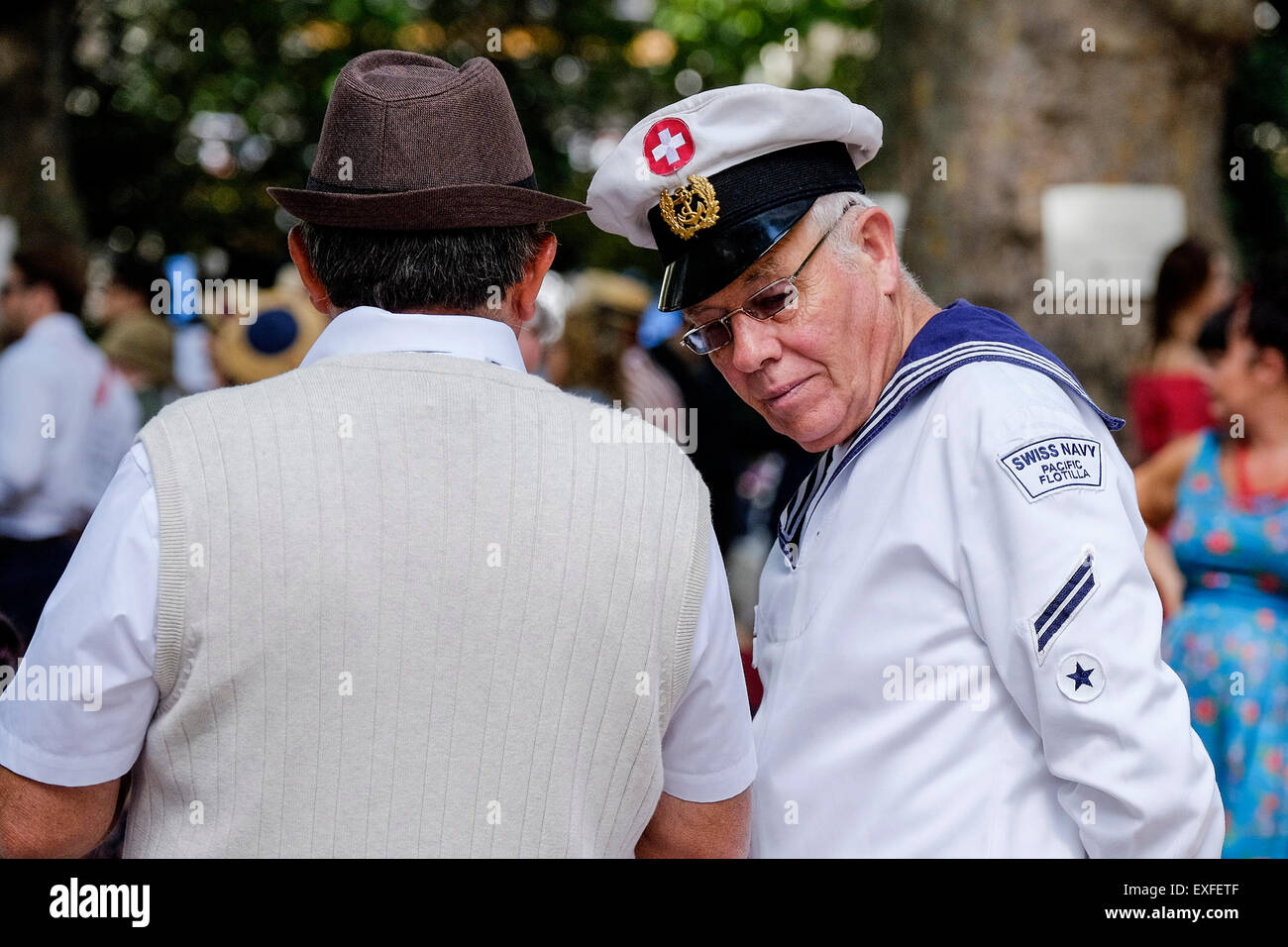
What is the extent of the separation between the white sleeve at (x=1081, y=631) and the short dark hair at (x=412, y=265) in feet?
2.25

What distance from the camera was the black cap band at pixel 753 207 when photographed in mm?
2146

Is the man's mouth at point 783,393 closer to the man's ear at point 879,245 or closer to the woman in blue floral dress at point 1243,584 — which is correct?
the man's ear at point 879,245

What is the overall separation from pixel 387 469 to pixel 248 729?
32 cm

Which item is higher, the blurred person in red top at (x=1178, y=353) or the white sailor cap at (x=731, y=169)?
the white sailor cap at (x=731, y=169)

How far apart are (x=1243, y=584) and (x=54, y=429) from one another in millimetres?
4382

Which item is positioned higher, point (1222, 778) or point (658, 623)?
point (658, 623)

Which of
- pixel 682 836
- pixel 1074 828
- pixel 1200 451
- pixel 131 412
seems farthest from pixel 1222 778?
pixel 131 412

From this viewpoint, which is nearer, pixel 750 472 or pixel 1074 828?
→ pixel 1074 828

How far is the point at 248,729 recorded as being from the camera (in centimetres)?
154

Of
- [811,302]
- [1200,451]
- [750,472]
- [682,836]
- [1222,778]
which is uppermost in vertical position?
[811,302]
